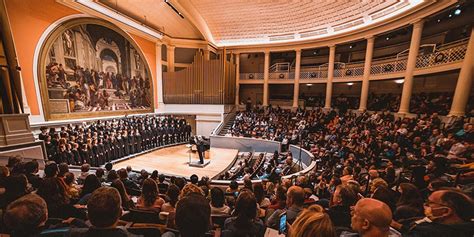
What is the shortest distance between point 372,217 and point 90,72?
1118 cm

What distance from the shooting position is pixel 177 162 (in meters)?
8.83

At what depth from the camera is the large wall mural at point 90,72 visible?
289 inches

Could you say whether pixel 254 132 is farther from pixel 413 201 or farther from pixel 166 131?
pixel 413 201

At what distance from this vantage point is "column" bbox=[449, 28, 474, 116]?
6738 mm

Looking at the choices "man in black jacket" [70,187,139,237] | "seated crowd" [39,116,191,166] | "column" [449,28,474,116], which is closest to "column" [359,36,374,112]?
"column" [449,28,474,116]

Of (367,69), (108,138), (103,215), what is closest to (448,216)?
(103,215)

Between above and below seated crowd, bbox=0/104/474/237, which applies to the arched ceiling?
above

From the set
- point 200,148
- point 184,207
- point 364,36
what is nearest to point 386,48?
point 364,36

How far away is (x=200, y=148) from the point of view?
27.7 ft

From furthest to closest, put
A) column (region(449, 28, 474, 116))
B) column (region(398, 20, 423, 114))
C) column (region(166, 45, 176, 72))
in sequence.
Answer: column (region(166, 45, 176, 72)), column (region(398, 20, 423, 114)), column (region(449, 28, 474, 116))

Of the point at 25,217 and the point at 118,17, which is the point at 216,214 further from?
the point at 118,17

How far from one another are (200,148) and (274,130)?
499 centimetres

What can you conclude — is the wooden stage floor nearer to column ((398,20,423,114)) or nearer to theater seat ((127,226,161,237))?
theater seat ((127,226,161,237))

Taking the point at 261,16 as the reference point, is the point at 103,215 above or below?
below
